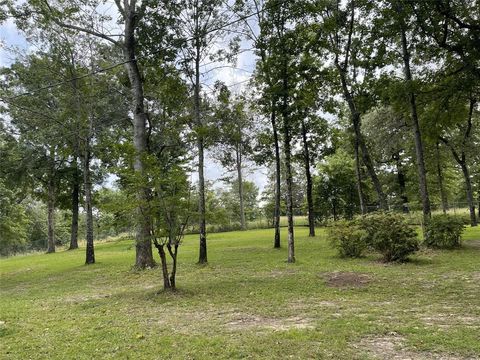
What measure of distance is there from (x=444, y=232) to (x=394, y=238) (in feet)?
9.34

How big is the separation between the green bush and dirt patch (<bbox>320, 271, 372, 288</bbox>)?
509 cm

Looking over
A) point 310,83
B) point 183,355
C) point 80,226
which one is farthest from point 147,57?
point 80,226

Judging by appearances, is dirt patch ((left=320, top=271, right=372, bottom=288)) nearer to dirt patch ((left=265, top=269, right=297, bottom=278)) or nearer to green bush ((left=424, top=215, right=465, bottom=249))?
dirt patch ((left=265, top=269, right=297, bottom=278))

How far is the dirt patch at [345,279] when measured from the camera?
7.69 m

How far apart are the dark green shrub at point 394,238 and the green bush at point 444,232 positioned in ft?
7.79

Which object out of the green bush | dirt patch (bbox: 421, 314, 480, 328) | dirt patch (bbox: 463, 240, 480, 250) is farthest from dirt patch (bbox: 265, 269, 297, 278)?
dirt patch (bbox: 463, 240, 480, 250)

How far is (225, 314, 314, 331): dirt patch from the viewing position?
488 cm

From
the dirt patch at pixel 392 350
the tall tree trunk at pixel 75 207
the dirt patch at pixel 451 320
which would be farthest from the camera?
the tall tree trunk at pixel 75 207

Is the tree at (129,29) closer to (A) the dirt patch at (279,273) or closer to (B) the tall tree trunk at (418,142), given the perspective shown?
(A) the dirt patch at (279,273)

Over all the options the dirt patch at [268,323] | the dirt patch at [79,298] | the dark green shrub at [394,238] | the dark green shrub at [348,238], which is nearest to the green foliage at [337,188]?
the dark green shrub at [348,238]

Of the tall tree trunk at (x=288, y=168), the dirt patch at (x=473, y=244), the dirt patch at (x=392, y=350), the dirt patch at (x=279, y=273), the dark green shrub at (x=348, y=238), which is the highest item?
the tall tree trunk at (x=288, y=168)

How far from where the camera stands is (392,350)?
3.85m

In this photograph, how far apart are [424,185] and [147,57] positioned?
35.6 feet

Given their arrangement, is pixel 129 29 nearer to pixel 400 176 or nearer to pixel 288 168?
pixel 288 168
